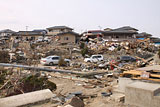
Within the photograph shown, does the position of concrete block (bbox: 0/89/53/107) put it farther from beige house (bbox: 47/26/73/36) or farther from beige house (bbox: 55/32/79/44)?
beige house (bbox: 47/26/73/36)

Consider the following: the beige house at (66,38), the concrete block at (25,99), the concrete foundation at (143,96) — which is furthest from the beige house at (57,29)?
the concrete block at (25,99)

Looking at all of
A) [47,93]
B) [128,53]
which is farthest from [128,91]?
[128,53]

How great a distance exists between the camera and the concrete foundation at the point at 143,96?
4.85 m

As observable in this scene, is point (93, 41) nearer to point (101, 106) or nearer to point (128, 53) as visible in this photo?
point (128, 53)

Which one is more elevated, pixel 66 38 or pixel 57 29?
pixel 57 29

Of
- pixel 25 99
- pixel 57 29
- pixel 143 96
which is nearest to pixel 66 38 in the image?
pixel 57 29

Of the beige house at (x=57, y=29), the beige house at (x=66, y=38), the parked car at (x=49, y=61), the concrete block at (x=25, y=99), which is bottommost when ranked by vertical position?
the parked car at (x=49, y=61)

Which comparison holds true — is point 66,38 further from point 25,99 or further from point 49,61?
point 25,99

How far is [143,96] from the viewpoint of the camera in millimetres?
5090

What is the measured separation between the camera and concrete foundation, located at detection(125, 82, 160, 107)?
485cm

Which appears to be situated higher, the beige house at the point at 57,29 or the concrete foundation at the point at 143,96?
the beige house at the point at 57,29

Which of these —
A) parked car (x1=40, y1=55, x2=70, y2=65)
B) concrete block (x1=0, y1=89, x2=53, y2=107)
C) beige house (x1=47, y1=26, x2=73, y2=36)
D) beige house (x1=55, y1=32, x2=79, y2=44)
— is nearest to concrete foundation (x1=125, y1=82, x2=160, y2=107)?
concrete block (x1=0, y1=89, x2=53, y2=107)

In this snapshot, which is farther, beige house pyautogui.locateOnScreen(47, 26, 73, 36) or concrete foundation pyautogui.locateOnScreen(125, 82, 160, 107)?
beige house pyautogui.locateOnScreen(47, 26, 73, 36)

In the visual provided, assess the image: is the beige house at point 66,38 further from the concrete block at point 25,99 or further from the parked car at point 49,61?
the concrete block at point 25,99
